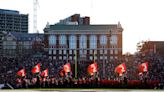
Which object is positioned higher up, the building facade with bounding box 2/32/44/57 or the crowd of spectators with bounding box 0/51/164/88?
the building facade with bounding box 2/32/44/57

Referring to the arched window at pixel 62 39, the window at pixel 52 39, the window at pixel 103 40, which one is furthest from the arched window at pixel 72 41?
the window at pixel 103 40

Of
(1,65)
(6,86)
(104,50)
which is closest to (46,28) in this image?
(104,50)

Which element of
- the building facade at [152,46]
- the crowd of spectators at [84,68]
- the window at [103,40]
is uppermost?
the window at [103,40]

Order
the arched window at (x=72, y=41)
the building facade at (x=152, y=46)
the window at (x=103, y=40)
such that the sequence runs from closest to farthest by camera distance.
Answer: the window at (x=103, y=40)
the arched window at (x=72, y=41)
the building facade at (x=152, y=46)

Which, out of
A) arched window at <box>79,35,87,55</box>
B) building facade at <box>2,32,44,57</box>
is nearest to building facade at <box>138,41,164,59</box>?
building facade at <box>2,32,44,57</box>

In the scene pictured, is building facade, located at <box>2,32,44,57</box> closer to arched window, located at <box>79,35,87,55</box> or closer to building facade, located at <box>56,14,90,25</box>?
building facade, located at <box>56,14,90,25</box>

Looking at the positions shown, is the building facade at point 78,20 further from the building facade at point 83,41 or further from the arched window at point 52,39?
the arched window at point 52,39

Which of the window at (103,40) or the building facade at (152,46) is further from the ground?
the window at (103,40)

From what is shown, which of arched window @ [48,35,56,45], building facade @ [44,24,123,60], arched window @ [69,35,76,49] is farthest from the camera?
arched window @ [69,35,76,49]

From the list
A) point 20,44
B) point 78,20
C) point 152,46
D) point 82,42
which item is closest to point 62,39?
point 82,42

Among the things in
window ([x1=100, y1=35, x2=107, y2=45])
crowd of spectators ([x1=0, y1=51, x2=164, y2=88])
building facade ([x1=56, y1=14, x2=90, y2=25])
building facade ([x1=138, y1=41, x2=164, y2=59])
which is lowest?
crowd of spectators ([x1=0, y1=51, x2=164, y2=88])

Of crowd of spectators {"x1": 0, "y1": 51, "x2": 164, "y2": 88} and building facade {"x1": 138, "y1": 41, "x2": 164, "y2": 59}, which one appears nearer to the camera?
crowd of spectators {"x1": 0, "y1": 51, "x2": 164, "y2": 88}

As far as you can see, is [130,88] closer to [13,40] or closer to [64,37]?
[64,37]

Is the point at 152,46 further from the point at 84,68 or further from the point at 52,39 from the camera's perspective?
the point at 84,68
